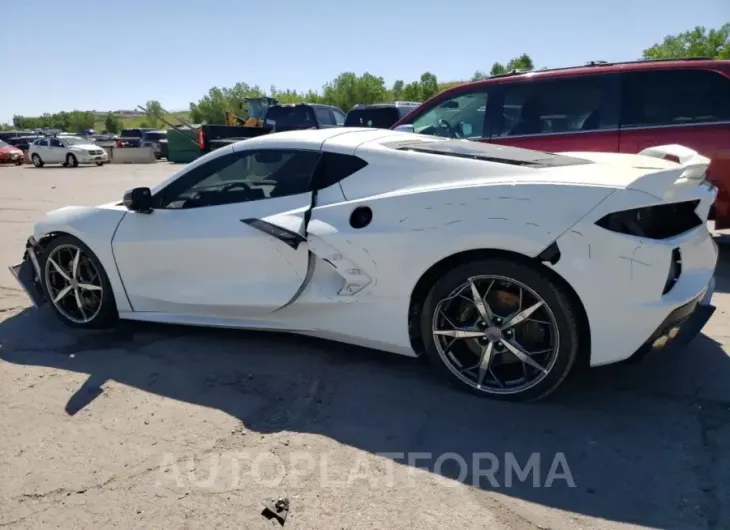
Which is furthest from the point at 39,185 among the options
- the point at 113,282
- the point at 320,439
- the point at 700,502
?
the point at 700,502

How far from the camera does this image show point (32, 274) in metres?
4.73

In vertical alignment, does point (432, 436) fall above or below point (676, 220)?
below

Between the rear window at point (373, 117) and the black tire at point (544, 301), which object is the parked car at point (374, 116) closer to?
the rear window at point (373, 117)

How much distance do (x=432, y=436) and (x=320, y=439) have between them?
1.80 feet

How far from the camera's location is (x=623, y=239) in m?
2.80

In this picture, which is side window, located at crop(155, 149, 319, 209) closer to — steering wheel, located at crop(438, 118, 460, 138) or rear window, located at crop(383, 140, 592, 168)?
rear window, located at crop(383, 140, 592, 168)

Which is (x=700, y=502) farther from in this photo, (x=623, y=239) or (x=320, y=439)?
(x=320, y=439)

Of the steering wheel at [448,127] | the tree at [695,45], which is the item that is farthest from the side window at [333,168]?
the tree at [695,45]

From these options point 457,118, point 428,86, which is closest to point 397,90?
point 428,86

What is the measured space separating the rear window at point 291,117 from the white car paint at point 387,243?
41.6 ft

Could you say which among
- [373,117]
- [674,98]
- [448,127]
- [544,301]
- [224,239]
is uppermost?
[373,117]

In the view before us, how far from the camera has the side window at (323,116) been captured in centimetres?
1693

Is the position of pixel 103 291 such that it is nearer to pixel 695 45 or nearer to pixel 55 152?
pixel 55 152

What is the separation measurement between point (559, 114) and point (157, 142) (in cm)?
3007
